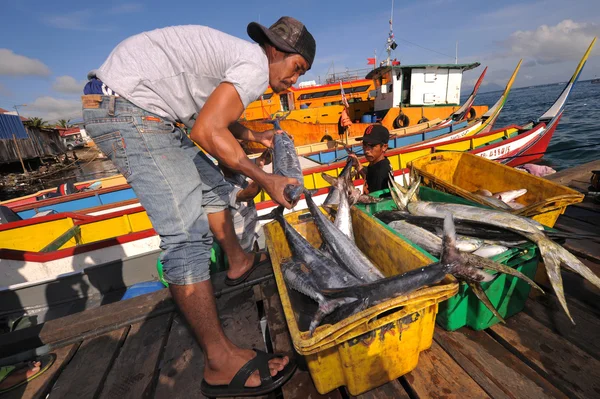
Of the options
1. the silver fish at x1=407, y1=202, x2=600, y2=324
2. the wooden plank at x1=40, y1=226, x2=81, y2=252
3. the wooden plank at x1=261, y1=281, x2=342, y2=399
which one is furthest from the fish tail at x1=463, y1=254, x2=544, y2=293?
the wooden plank at x1=40, y1=226, x2=81, y2=252

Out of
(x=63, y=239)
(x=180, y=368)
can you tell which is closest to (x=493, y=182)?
(x=180, y=368)

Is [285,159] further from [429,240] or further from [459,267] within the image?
[459,267]

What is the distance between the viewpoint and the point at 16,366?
2229 mm

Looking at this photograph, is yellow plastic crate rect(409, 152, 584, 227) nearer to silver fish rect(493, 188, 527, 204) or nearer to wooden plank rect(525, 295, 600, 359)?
silver fish rect(493, 188, 527, 204)

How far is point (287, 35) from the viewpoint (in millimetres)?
1848

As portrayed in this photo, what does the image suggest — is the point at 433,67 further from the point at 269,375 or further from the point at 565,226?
the point at 269,375

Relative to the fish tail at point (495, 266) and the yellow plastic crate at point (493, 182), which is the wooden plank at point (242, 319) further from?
the yellow plastic crate at point (493, 182)

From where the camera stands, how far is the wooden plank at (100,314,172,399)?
6.36 ft

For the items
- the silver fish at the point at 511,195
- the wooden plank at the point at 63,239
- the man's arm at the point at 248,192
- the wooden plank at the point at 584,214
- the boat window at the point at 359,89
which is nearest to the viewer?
the man's arm at the point at 248,192

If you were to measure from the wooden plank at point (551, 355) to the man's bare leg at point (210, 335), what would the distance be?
67.1 inches

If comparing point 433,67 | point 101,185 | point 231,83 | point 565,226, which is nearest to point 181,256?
point 231,83

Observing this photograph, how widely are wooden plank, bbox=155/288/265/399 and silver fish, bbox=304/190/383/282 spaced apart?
994 mm

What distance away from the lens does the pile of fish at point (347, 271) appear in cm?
163

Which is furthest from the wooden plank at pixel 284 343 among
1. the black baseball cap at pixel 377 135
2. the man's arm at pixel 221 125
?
the black baseball cap at pixel 377 135
